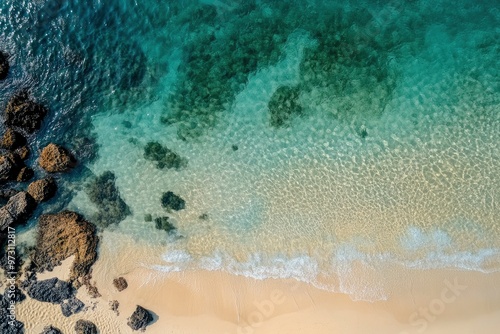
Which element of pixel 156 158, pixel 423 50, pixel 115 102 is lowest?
pixel 156 158

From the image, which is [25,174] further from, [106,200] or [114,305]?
[114,305]

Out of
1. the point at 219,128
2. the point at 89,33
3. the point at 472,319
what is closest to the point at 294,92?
A: the point at 219,128

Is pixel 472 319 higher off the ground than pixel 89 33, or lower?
lower

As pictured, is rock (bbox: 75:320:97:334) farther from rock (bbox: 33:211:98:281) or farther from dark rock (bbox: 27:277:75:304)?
rock (bbox: 33:211:98:281)

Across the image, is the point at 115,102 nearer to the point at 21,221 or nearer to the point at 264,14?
the point at 21,221

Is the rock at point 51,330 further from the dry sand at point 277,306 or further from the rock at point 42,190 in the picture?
the rock at point 42,190

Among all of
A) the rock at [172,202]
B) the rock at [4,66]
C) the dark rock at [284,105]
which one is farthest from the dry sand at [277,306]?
the rock at [4,66]

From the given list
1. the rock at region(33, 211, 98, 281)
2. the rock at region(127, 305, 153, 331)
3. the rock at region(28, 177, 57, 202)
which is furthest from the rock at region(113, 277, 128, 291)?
A: the rock at region(28, 177, 57, 202)
